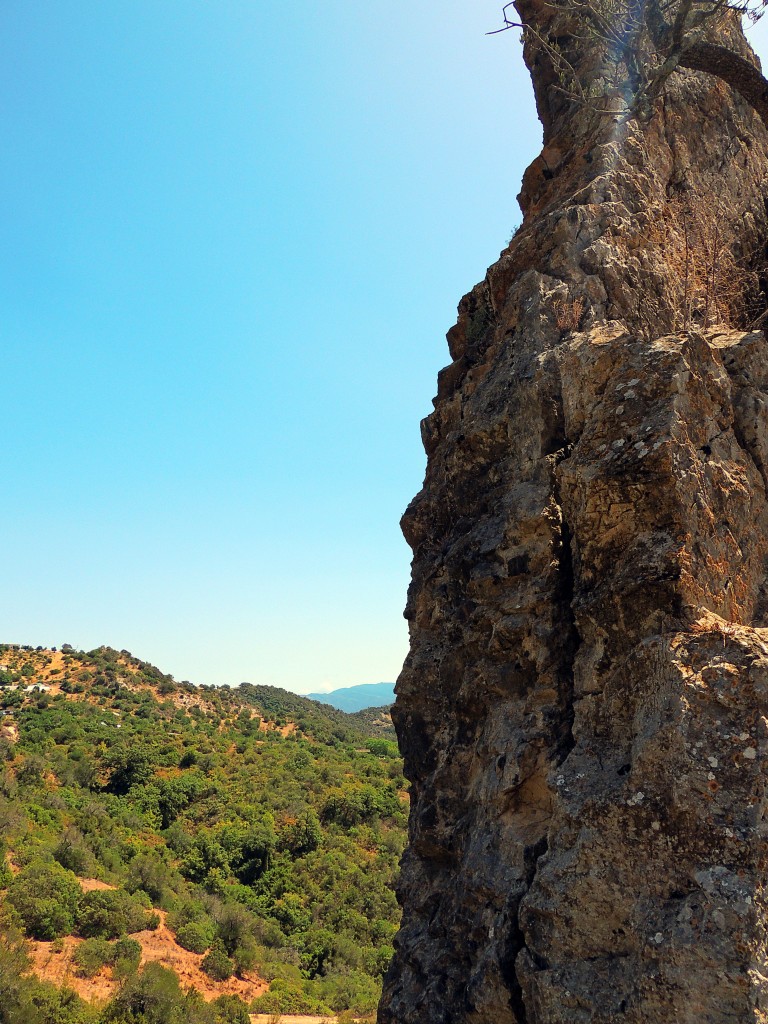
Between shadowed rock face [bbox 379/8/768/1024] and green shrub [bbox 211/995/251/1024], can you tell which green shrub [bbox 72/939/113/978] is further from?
shadowed rock face [bbox 379/8/768/1024]

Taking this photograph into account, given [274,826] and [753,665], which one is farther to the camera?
[274,826]

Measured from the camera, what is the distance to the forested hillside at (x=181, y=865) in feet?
64.2

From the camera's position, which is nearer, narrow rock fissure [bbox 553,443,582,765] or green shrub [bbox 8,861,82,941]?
narrow rock fissure [bbox 553,443,582,765]

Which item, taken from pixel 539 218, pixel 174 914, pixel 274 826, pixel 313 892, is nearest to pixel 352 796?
pixel 274 826

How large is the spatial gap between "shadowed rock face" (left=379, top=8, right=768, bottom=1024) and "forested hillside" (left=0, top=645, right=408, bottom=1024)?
57.2 feet

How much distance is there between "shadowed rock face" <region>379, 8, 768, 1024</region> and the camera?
144 inches

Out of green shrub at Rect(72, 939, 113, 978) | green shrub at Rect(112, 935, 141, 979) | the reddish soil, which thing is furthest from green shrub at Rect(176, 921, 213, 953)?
green shrub at Rect(72, 939, 113, 978)

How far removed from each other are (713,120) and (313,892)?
3469 centimetres

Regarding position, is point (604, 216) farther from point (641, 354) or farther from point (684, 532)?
point (684, 532)

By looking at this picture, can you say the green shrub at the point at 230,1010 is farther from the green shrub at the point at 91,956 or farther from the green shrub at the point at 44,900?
the green shrub at the point at 44,900

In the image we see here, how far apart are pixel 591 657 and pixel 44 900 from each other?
81.8ft

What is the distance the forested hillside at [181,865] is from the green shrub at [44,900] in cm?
6

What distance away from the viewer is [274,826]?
35.7 metres

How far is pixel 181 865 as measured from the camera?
31859 millimetres
